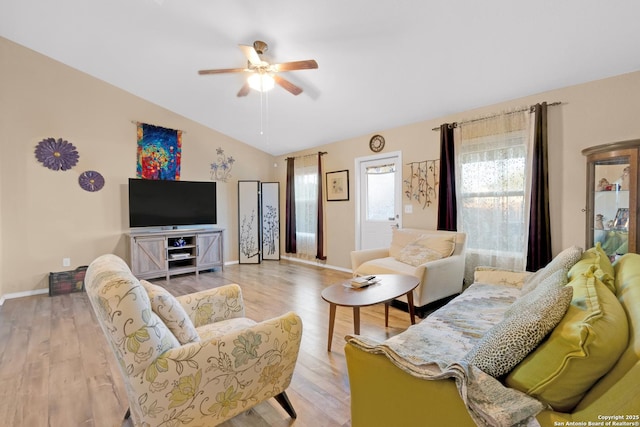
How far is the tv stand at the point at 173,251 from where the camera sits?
173 inches

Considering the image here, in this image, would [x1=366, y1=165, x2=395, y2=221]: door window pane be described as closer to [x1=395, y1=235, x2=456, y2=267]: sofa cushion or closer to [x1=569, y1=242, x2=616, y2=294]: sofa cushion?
[x1=395, y1=235, x2=456, y2=267]: sofa cushion

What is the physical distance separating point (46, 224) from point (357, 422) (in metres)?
4.89

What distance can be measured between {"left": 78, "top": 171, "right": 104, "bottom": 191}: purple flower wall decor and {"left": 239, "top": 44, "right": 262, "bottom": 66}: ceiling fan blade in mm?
3228

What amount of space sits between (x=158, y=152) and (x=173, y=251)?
66.7 inches

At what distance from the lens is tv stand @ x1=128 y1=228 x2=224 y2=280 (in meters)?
4.39

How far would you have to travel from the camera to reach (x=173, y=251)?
5051 millimetres

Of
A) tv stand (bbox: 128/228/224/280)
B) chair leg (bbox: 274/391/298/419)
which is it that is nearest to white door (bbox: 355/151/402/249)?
tv stand (bbox: 128/228/224/280)

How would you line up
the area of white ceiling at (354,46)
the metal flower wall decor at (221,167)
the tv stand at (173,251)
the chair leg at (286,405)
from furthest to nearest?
the metal flower wall decor at (221,167) < the tv stand at (173,251) < the area of white ceiling at (354,46) < the chair leg at (286,405)

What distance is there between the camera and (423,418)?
94cm

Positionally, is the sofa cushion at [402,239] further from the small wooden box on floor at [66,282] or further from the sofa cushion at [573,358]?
the small wooden box on floor at [66,282]

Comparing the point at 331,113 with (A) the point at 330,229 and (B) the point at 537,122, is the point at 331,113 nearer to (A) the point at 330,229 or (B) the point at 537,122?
(A) the point at 330,229

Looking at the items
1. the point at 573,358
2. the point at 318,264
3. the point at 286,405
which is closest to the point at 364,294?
the point at 286,405

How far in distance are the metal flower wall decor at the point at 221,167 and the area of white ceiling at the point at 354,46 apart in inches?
52.2

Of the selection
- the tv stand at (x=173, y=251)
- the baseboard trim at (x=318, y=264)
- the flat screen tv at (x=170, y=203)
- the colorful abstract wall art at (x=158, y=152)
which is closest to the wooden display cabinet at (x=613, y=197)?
the baseboard trim at (x=318, y=264)
